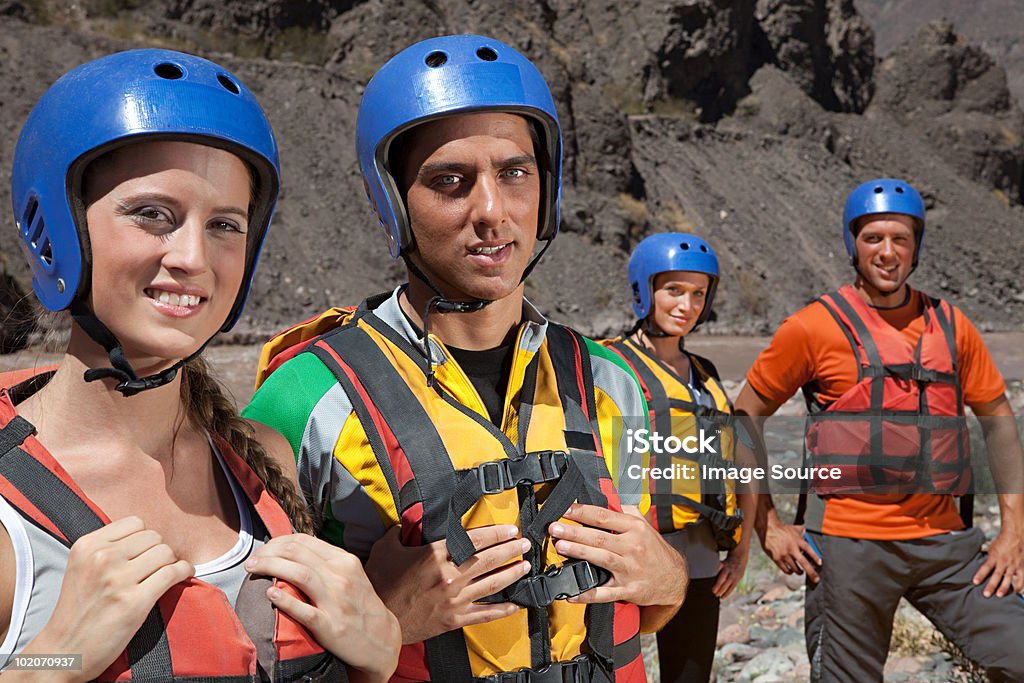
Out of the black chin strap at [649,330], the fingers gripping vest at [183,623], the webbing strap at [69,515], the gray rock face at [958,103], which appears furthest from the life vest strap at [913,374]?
the gray rock face at [958,103]

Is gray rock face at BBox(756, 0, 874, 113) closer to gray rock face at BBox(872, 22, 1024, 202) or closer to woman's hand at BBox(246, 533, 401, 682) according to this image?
gray rock face at BBox(872, 22, 1024, 202)

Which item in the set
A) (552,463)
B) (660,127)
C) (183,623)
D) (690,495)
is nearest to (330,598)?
(183,623)

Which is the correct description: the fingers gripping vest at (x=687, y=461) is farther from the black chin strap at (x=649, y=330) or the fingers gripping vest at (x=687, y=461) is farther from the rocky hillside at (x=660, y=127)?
the rocky hillside at (x=660, y=127)

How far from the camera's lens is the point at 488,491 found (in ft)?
6.98

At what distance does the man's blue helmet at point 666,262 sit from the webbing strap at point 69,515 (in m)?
4.08

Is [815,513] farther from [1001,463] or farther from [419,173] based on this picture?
[419,173]

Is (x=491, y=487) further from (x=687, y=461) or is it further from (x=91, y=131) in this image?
(x=687, y=461)

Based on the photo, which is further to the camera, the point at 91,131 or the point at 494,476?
the point at 494,476

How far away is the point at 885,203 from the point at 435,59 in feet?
9.60

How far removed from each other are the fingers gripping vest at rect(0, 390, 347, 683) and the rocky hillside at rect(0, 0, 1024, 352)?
2458 cm

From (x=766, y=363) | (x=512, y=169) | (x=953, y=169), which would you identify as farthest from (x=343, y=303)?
(x=953, y=169)

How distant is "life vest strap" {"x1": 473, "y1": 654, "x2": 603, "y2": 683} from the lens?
2137 millimetres

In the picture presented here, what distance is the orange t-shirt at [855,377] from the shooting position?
411 centimetres

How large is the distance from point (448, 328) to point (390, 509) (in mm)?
548
